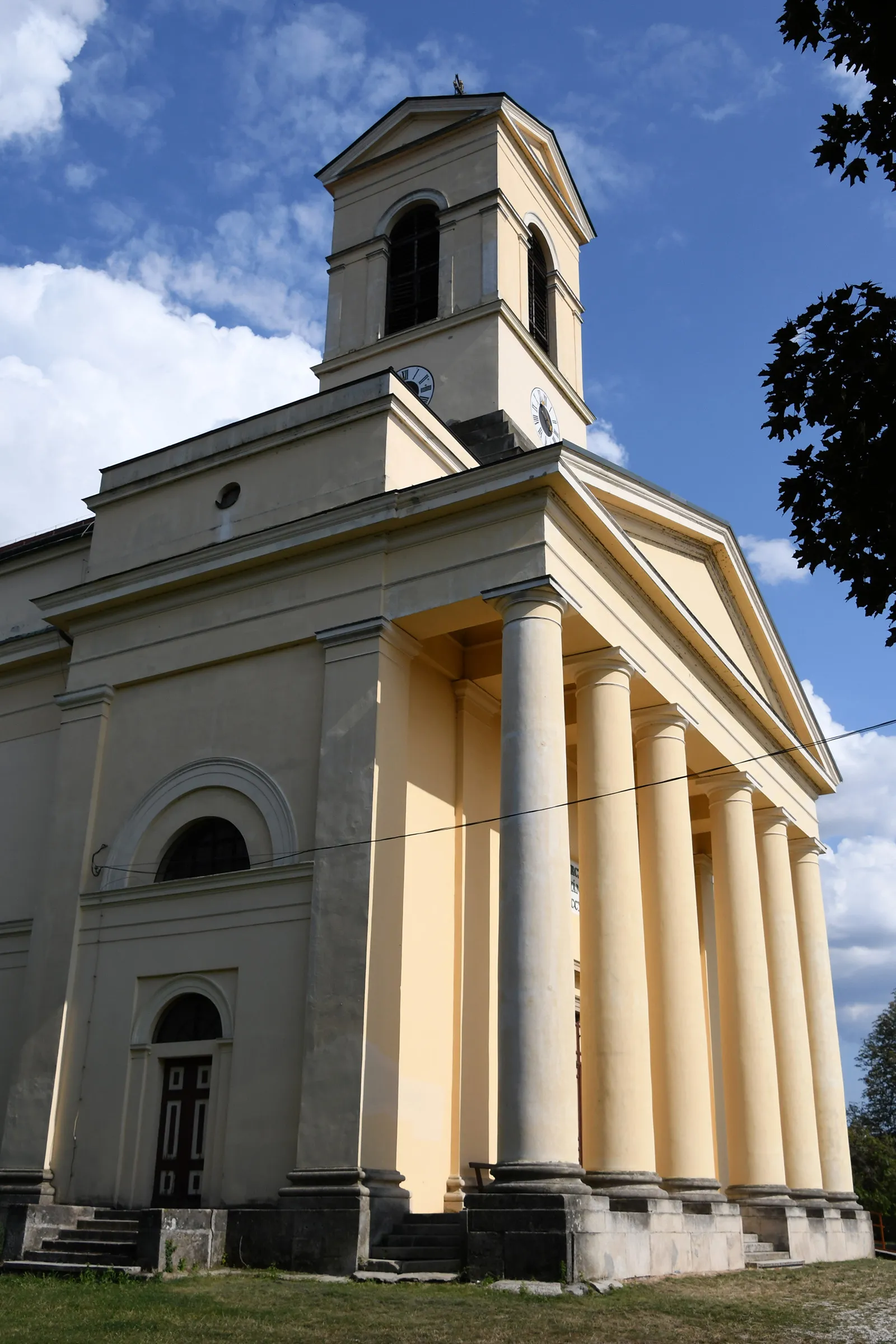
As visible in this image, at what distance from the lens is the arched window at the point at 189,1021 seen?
17250mm

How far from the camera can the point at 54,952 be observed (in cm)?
1880

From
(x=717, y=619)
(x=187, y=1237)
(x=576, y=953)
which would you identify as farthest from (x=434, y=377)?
(x=187, y=1237)

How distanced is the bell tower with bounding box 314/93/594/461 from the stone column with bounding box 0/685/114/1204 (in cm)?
834

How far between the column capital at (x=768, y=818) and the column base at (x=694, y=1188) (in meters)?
8.78

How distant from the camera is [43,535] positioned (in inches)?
1000

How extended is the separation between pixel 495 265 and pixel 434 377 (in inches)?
98.5

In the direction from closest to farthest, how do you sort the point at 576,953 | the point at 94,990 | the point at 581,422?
the point at 94,990 < the point at 576,953 < the point at 581,422

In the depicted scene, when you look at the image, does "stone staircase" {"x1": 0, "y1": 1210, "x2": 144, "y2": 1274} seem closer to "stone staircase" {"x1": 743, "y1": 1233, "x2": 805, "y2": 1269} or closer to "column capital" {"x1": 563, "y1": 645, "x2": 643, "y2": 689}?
"stone staircase" {"x1": 743, "y1": 1233, "x2": 805, "y2": 1269}

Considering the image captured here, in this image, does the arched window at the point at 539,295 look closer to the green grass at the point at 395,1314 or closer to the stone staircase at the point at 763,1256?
the stone staircase at the point at 763,1256

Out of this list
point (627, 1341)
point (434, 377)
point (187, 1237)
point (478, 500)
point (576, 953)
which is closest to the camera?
point (627, 1341)

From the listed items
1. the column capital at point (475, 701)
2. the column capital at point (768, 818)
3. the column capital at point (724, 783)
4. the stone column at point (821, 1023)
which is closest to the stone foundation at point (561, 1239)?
the column capital at point (475, 701)

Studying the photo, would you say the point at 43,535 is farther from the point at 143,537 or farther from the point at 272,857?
the point at 272,857

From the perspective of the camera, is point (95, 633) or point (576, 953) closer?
point (95, 633)

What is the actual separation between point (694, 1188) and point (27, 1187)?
29.4 feet
